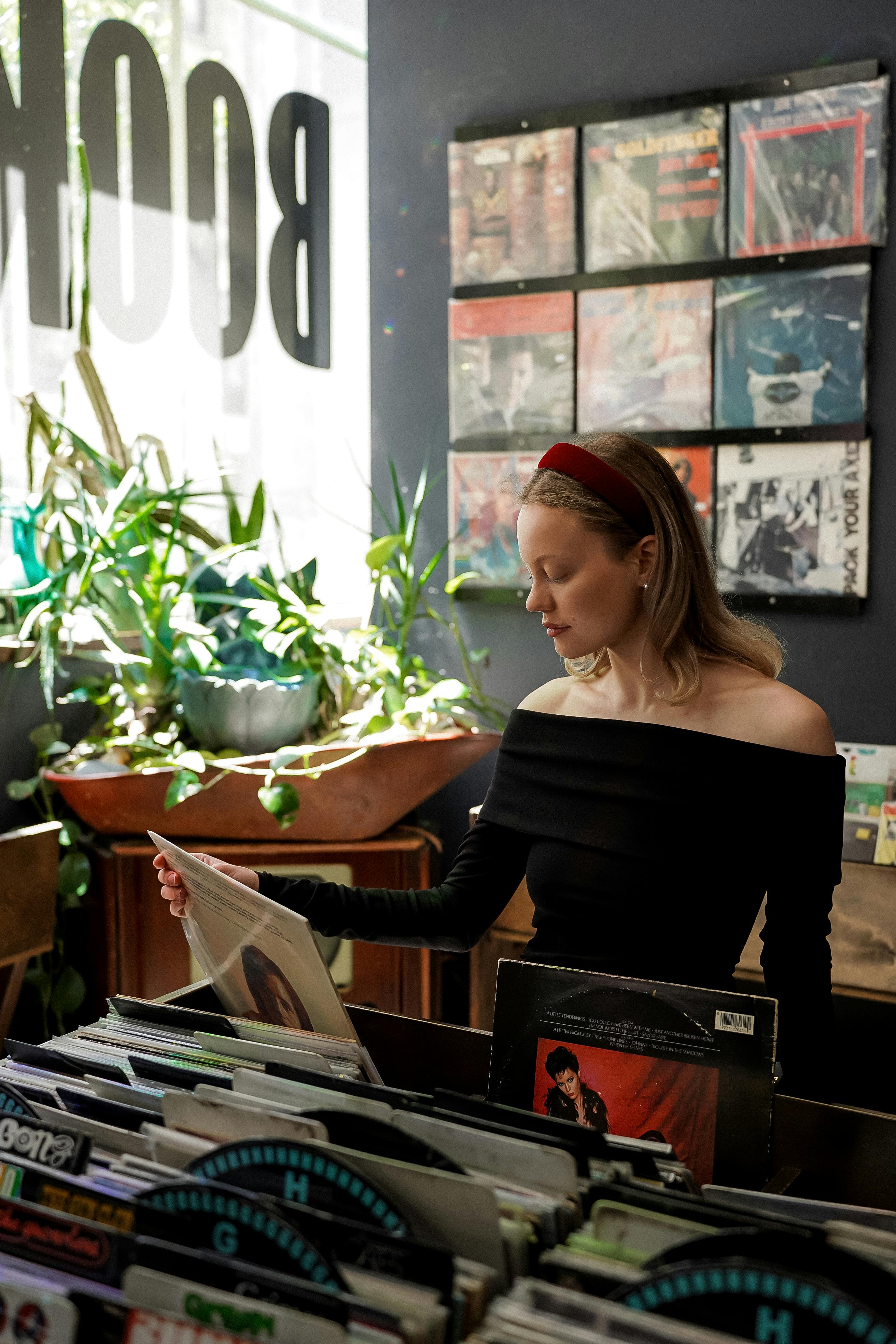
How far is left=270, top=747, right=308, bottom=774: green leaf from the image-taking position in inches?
87.8

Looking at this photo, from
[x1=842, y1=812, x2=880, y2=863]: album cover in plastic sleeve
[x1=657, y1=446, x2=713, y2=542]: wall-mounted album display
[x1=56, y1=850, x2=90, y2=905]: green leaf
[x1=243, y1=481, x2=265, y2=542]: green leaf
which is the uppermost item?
[x1=657, y1=446, x2=713, y2=542]: wall-mounted album display

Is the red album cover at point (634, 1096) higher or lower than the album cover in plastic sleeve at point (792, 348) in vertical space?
lower

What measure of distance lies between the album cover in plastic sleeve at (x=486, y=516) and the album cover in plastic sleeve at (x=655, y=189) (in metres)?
0.48

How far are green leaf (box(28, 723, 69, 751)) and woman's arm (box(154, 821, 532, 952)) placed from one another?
3.92 feet

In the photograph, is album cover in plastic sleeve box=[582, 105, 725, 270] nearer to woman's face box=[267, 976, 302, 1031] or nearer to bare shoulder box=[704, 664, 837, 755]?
bare shoulder box=[704, 664, 837, 755]

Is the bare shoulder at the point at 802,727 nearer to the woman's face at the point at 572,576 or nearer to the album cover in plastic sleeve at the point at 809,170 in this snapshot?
the woman's face at the point at 572,576

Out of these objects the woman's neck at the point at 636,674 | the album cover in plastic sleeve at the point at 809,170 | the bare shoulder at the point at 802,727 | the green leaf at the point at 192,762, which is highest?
the album cover in plastic sleeve at the point at 809,170

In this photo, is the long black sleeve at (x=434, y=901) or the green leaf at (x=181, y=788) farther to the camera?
the green leaf at (x=181, y=788)

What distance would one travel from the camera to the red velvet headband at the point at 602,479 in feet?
4.35

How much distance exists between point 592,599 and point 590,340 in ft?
4.81

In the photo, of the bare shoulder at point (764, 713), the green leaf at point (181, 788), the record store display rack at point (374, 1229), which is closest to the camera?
the record store display rack at point (374, 1229)

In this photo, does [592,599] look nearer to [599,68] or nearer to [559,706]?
[559,706]

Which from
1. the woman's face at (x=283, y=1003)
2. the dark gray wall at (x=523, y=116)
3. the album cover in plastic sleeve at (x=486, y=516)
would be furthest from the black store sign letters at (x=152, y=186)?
the woman's face at (x=283, y=1003)

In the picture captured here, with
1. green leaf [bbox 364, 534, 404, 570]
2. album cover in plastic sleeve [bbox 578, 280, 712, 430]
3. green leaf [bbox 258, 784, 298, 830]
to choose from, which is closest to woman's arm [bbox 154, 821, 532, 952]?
green leaf [bbox 258, 784, 298, 830]
